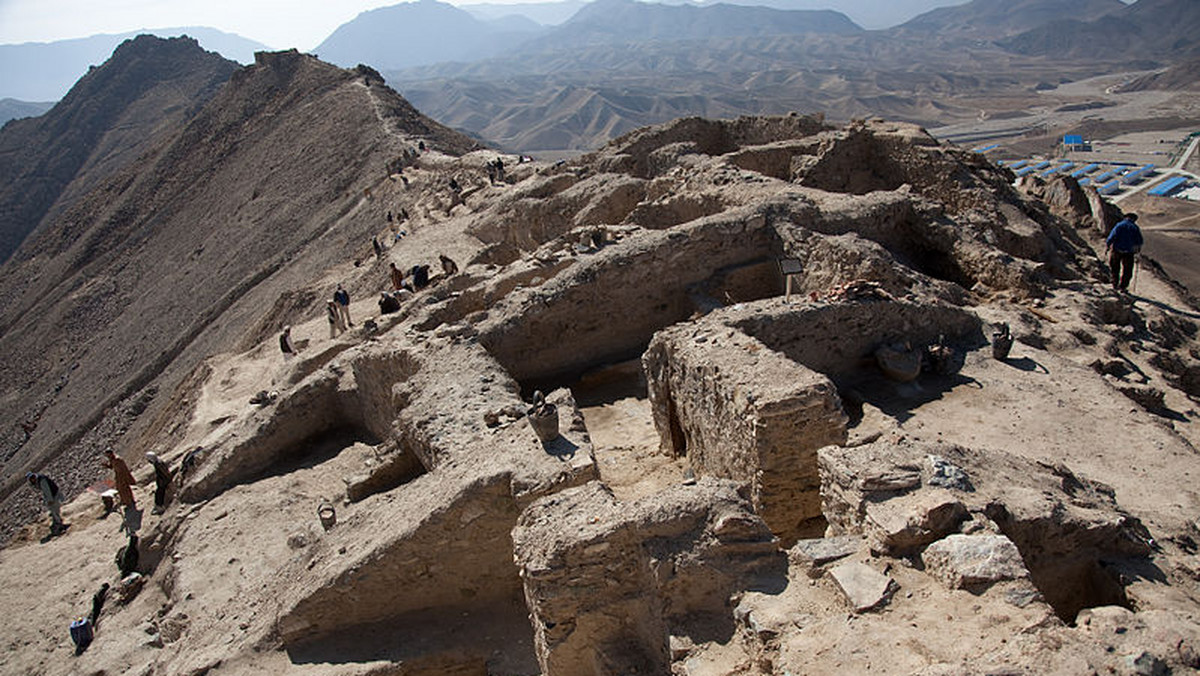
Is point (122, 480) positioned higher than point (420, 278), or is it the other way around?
point (420, 278)

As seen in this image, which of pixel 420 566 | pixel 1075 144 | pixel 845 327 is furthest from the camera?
pixel 1075 144

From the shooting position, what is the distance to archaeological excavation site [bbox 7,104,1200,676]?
4.87m

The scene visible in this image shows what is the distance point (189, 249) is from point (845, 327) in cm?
4491

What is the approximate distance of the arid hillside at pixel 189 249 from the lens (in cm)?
3005

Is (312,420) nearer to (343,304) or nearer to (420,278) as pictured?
(420,278)

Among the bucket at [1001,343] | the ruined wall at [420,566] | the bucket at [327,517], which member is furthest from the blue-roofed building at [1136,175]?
the bucket at [327,517]

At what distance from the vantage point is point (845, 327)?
9.47m

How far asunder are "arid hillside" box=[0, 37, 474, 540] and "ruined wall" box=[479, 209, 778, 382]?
13.5 metres

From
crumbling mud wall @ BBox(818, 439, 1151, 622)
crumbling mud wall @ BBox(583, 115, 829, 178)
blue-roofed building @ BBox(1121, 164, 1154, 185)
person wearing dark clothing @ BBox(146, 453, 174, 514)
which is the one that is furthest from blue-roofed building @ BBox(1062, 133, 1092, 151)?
person wearing dark clothing @ BBox(146, 453, 174, 514)

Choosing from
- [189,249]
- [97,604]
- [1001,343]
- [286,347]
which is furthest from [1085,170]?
[97,604]

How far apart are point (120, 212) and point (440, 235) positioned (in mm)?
39434

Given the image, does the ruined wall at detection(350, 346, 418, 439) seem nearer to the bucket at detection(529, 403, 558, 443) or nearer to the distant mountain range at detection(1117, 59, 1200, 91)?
the bucket at detection(529, 403, 558, 443)

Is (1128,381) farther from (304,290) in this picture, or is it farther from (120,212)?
(120,212)

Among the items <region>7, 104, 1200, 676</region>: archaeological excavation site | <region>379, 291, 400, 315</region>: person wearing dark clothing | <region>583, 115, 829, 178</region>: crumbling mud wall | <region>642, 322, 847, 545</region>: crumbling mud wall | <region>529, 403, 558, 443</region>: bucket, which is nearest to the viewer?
<region>7, 104, 1200, 676</region>: archaeological excavation site
